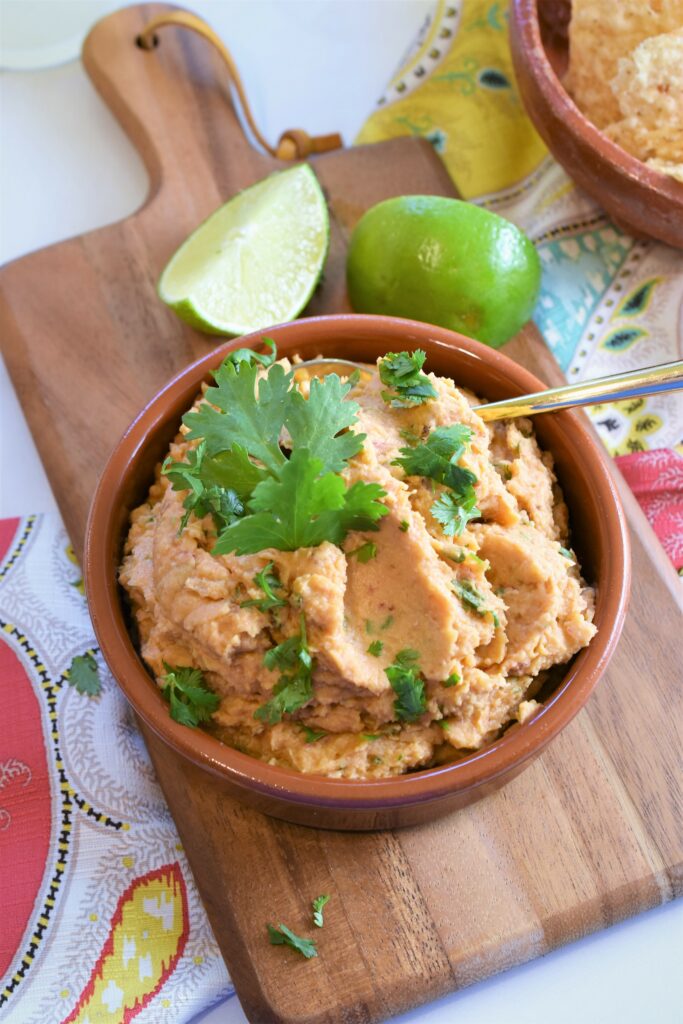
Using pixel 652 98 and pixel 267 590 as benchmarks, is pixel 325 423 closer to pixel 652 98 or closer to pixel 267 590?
pixel 267 590

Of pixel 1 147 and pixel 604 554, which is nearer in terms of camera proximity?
pixel 604 554

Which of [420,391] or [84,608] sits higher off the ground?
[420,391]

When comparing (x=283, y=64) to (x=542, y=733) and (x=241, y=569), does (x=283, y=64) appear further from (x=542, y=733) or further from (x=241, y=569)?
(x=542, y=733)

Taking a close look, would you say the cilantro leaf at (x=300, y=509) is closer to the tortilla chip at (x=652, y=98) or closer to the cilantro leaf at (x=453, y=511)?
the cilantro leaf at (x=453, y=511)

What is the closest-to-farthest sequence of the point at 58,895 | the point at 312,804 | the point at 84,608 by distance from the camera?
the point at 312,804
the point at 58,895
the point at 84,608

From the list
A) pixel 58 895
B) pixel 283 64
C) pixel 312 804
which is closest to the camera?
pixel 312 804

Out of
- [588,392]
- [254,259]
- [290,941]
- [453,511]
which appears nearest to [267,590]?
[453,511]

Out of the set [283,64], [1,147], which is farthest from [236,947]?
[283,64]
